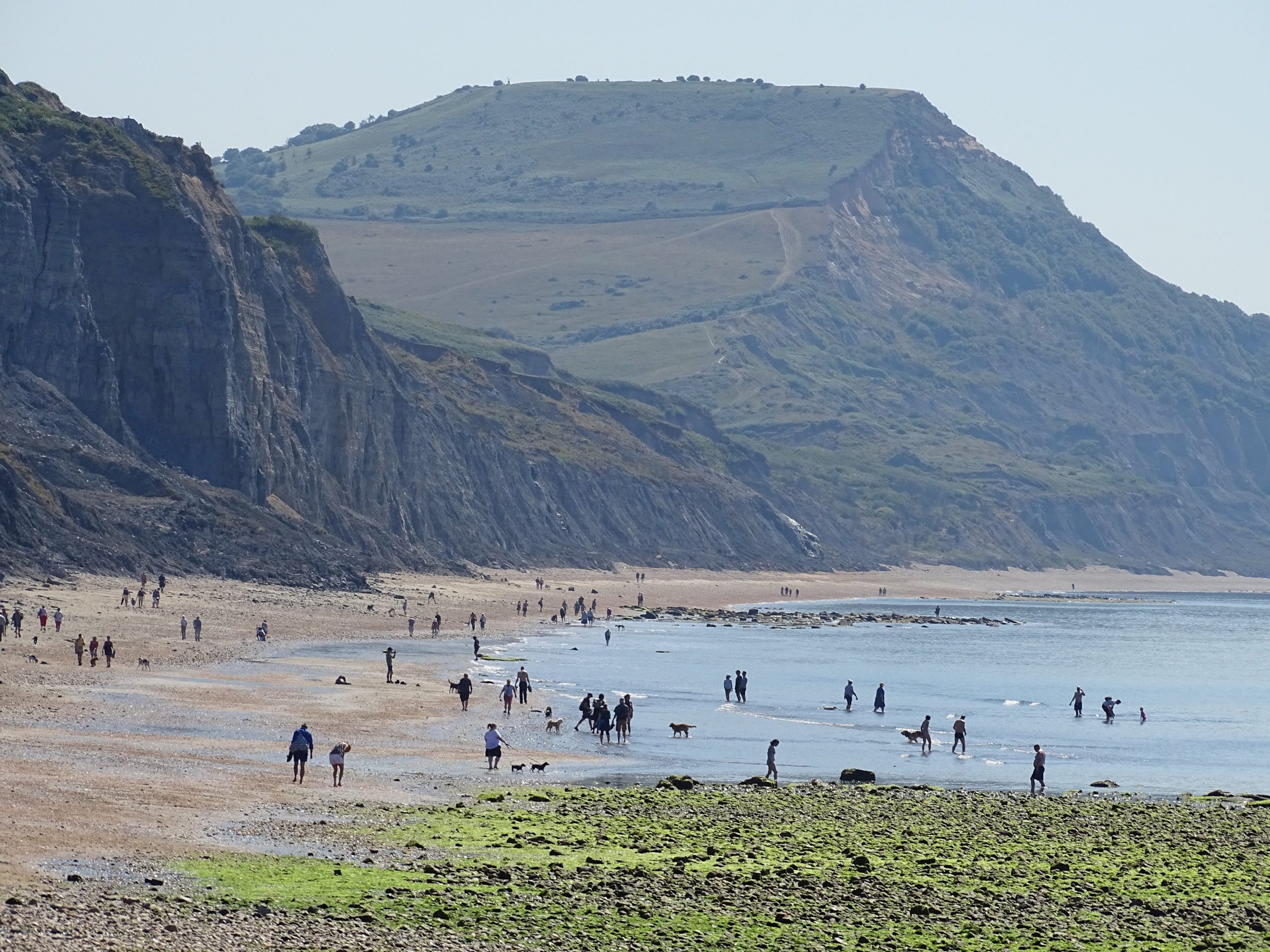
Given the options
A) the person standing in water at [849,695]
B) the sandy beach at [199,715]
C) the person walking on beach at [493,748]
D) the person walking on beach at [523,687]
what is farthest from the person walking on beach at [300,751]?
the person standing in water at [849,695]

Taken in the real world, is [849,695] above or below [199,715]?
below

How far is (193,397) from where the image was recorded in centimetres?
9112

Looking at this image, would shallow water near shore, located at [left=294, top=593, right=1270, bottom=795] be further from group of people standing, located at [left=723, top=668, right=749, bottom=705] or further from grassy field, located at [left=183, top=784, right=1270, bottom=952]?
grassy field, located at [left=183, top=784, right=1270, bottom=952]

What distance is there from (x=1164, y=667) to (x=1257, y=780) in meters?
47.2

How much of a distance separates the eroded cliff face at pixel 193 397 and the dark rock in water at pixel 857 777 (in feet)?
138

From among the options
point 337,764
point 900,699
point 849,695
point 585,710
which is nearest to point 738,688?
point 849,695

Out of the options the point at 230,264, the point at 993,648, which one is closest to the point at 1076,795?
the point at 993,648

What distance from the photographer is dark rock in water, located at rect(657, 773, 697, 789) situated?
109 feet

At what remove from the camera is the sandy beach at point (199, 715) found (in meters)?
24.1

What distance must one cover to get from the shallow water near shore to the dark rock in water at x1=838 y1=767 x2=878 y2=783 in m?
1.02

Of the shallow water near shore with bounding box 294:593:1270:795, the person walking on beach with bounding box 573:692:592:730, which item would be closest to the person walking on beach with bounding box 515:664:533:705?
the shallow water near shore with bounding box 294:593:1270:795

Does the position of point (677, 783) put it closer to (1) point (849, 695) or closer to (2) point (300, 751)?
(2) point (300, 751)

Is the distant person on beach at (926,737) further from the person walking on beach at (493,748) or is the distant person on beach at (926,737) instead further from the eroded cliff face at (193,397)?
the eroded cliff face at (193,397)

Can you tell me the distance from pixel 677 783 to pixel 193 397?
209 ft
